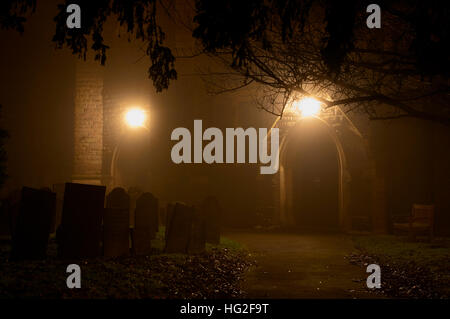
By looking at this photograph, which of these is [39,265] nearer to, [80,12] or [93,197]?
[93,197]

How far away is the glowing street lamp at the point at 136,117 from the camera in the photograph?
18.4 meters

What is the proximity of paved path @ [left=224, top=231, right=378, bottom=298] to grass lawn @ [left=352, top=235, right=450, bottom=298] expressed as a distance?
404 millimetres

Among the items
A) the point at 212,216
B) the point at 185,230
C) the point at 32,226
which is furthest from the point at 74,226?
the point at 212,216

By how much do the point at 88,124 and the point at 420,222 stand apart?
11964mm

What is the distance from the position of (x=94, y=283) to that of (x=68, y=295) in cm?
74

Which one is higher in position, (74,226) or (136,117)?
(136,117)

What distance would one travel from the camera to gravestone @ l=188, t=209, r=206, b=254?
10.1 metres

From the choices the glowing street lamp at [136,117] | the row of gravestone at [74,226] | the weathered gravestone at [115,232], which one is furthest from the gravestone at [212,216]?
the glowing street lamp at [136,117]

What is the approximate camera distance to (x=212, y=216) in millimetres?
11727

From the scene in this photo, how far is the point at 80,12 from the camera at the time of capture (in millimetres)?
7469

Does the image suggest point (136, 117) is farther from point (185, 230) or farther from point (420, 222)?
point (420, 222)

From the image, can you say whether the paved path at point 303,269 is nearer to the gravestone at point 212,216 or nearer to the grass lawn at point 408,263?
the grass lawn at point 408,263

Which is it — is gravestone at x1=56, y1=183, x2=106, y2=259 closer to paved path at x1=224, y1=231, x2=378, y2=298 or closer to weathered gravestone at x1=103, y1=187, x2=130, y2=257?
weathered gravestone at x1=103, y1=187, x2=130, y2=257
